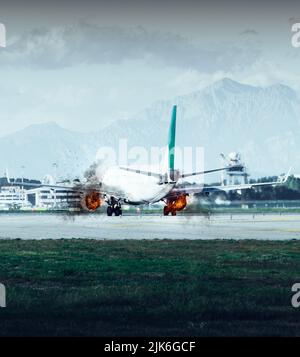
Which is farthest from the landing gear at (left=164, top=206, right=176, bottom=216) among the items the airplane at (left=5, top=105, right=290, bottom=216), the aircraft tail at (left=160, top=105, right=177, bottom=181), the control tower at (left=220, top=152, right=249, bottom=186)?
the control tower at (left=220, top=152, right=249, bottom=186)

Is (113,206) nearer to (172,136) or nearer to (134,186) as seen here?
(134,186)

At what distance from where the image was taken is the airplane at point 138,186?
69562 millimetres

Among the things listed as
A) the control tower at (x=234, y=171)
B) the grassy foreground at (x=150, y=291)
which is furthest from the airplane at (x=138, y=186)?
the control tower at (x=234, y=171)

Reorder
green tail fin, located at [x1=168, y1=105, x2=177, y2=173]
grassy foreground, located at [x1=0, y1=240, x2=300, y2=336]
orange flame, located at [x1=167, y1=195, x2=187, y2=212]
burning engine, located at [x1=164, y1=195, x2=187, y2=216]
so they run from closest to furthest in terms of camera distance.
A: grassy foreground, located at [x1=0, y1=240, x2=300, y2=336]
green tail fin, located at [x1=168, y1=105, x2=177, y2=173]
orange flame, located at [x1=167, y1=195, x2=187, y2=212]
burning engine, located at [x1=164, y1=195, x2=187, y2=216]

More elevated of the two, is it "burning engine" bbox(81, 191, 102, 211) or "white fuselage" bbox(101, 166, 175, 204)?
"white fuselage" bbox(101, 166, 175, 204)

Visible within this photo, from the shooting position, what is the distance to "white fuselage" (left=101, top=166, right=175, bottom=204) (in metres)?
71.8

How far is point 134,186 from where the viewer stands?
240 ft

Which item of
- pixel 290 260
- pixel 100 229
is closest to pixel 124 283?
pixel 290 260

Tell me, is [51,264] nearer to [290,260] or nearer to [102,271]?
[102,271]

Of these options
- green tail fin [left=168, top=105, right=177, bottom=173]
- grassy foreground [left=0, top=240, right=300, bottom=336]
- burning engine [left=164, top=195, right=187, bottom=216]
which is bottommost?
grassy foreground [left=0, top=240, right=300, bottom=336]

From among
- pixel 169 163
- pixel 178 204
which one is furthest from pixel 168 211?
pixel 169 163

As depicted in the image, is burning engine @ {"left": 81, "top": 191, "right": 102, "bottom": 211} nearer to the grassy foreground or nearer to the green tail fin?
the green tail fin

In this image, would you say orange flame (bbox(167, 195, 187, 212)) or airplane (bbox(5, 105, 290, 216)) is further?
orange flame (bbox(167, 195, 187, 212))
